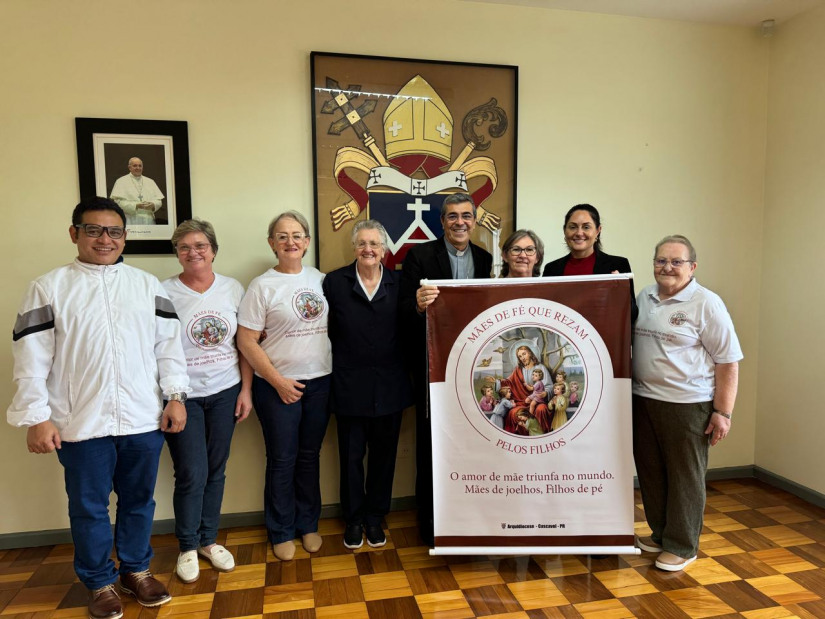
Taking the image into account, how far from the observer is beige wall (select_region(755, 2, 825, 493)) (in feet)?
10.0

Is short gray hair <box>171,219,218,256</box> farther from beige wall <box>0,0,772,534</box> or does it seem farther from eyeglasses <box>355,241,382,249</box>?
eyeglasses <box>355,241,382,249</box>

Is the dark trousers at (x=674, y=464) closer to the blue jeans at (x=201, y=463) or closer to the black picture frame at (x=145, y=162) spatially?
the blue jeans at (x=201, y=463)

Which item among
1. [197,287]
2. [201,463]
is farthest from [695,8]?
[201,463]

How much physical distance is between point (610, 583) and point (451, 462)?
85cm

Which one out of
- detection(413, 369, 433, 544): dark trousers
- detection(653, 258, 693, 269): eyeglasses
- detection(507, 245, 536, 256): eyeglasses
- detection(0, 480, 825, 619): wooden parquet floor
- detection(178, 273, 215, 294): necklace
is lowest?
detection(0, 480, 825, 619): wooden parquet floor

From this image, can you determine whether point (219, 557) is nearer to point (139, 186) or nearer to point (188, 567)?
point (188, 567)

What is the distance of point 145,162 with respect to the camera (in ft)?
8.75

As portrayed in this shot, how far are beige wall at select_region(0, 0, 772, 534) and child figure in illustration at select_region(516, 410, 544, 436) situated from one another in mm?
903

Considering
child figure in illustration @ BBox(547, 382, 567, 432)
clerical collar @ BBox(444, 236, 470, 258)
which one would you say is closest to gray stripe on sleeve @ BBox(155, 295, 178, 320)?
clerical collar @ BBox(444, 236, 470, 258)

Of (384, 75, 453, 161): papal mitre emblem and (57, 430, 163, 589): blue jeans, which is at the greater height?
(384, 75, 453, 161): papal mitre emblem

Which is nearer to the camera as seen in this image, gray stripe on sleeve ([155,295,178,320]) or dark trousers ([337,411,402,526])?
gray stripe on sleeve ([155,295,178,320])

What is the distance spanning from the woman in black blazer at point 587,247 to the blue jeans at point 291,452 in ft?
4.41

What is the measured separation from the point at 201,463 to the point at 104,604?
24.2 inches

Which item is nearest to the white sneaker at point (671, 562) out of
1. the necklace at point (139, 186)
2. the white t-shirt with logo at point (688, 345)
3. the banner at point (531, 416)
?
the banner at point (531, 416)
